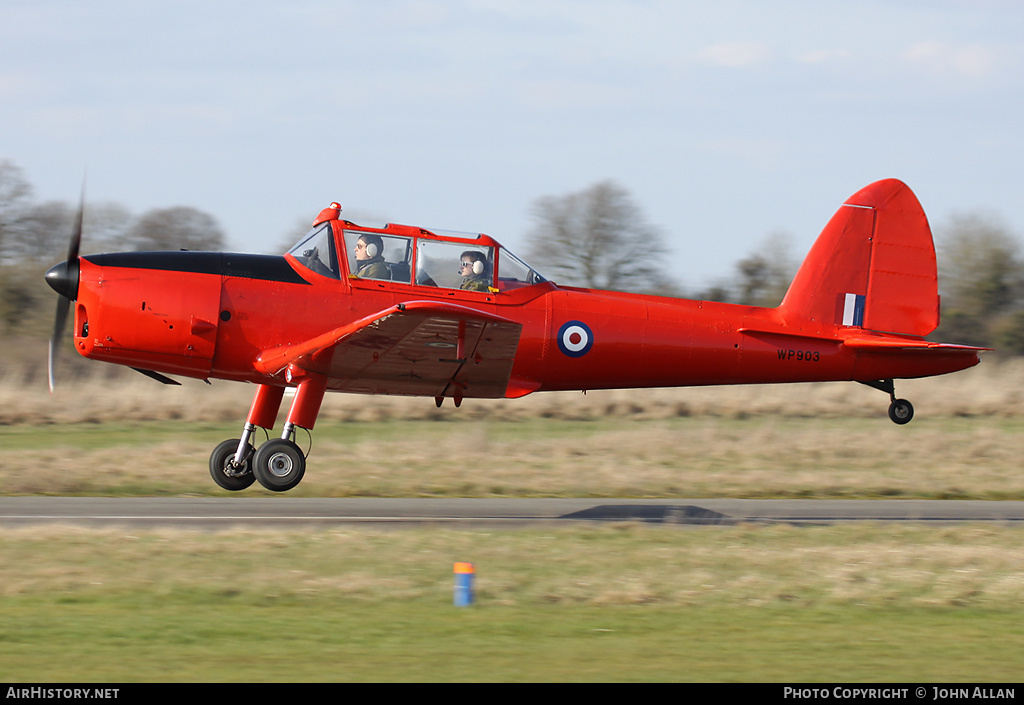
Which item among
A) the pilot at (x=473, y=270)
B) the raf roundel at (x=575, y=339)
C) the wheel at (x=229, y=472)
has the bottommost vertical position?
the wheel at (x=229, y=472)

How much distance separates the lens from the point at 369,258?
1058 centimetres

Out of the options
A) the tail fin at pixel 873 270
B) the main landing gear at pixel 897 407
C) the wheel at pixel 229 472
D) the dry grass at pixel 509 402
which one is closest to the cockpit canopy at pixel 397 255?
the wheel at pixel 229 472

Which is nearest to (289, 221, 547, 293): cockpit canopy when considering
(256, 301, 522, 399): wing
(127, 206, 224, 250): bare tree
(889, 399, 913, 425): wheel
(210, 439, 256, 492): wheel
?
(256, 301, 522, 399): wing

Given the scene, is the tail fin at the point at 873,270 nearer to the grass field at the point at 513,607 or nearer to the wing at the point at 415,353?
the grass field at the point at 513,607

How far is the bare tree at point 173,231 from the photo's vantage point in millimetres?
28953

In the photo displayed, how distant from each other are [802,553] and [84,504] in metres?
7.46

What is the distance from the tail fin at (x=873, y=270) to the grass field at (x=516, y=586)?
260 centimetres

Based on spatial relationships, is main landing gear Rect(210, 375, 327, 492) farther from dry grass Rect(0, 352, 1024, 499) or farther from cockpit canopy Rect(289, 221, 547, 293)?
dry grass Rect(0, 352, 1024, 499)

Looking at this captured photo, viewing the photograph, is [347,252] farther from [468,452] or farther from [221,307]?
[468,452]

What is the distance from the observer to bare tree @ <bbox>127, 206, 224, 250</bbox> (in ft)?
95.0

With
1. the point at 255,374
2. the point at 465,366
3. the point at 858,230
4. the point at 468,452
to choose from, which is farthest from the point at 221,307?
the point at 858,230

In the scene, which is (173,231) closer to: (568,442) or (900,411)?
(568,442)

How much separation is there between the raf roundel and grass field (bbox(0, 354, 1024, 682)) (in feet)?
6.82

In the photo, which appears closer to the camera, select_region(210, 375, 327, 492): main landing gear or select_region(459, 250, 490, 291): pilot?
select_region(210, 375, 327, 492): main landing gear
